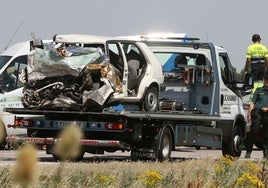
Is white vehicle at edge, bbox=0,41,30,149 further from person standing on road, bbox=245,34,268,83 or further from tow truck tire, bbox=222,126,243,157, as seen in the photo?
person standing on road, bbox=245,34,268,83

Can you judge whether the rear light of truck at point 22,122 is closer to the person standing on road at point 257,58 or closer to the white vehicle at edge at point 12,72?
the white vehicle at edge at point 12,72

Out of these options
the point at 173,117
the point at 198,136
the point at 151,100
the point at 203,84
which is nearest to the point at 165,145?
the point at 173,117

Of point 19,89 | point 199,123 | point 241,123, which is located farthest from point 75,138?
point 19,89

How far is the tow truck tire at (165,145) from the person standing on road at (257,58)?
5.82 meters

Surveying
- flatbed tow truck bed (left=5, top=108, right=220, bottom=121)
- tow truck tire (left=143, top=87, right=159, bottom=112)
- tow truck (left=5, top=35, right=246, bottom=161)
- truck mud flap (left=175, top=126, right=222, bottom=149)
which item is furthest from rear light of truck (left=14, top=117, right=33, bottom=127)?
truck mud flap (left=175, top=126, right=222, bottom=149)

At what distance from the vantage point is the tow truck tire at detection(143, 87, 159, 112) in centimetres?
1502

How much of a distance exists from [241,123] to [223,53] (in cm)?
188

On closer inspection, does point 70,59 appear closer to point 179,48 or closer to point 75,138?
point 179,48

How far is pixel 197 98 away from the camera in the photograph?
1730 cm

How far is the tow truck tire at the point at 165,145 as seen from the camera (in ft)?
48.6

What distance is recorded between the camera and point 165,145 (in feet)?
Result: 49.5

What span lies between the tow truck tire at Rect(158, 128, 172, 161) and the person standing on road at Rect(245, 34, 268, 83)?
5.82 metres

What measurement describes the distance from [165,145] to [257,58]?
6318mm

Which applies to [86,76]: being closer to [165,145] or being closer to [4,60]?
[165,145]
